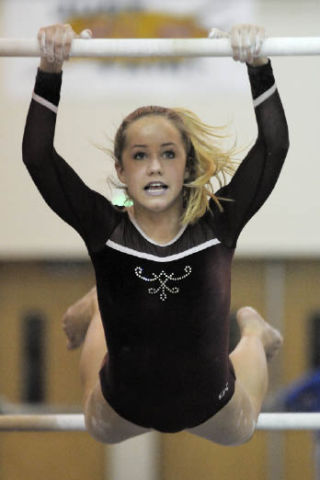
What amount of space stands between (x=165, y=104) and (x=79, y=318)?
2176 millimetres

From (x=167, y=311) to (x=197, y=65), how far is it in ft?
8.65

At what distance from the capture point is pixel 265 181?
175cm

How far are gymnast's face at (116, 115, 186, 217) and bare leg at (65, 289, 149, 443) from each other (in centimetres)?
39

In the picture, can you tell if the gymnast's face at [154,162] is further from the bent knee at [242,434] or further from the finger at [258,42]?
the bent knee at [242,434]

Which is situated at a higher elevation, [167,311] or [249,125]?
[249,125]

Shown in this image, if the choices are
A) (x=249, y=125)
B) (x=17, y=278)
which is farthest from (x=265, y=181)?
(x=17, y=278)

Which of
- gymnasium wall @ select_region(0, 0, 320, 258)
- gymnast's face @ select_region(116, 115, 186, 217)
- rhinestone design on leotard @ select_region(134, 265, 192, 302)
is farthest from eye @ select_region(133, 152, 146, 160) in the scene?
gymnasium wall @ select_region(0, 0, 320, 258)

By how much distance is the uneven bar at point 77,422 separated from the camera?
2102 millimetres

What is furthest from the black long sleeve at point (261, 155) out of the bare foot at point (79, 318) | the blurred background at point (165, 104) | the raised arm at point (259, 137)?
the blurred background at point (165, 104)

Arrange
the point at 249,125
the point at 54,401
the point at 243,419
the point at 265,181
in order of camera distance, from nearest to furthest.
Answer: the point at 265,181 < the point at 243,419 < the point at 249,125 < the point at 54,401

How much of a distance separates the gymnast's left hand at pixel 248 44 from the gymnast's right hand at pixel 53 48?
1.00 ft

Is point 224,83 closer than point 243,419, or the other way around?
point 243,419

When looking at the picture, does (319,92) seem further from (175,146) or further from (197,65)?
(175,146)

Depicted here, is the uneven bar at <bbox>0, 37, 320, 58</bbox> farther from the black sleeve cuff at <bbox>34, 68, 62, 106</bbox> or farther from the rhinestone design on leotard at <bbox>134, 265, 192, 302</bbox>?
the rhinestone design on leotard at <bbox>134, 265, 192, 302</bbox>
